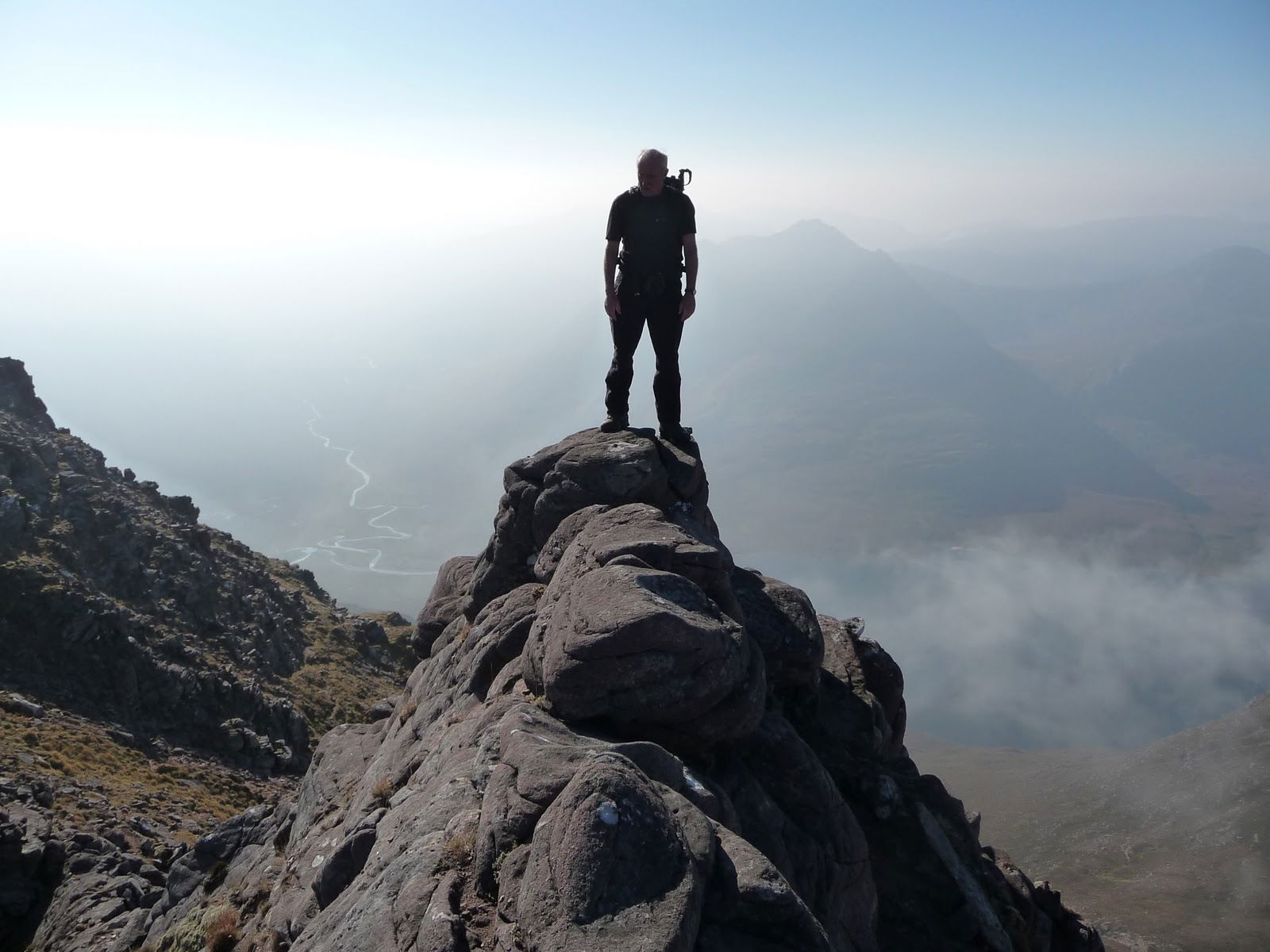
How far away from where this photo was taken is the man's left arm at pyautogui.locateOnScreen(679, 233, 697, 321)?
1823 centimetres

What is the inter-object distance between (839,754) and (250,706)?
33809 millimetres

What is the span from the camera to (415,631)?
2350 cm

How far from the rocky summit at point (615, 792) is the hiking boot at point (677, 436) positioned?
0.58m

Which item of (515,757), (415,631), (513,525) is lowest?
(515,757)

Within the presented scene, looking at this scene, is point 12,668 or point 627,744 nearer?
point 627,744

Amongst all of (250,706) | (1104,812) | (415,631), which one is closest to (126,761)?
(250,706)

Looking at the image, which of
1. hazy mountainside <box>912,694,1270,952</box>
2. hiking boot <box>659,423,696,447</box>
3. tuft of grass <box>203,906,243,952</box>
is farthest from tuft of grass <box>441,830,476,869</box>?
hazy mountainside <box>912,694,1270,952</box>

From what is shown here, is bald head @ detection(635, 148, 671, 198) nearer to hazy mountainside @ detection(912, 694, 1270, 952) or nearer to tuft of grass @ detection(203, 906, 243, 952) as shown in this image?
tuft of grass @ detection(203, 906, 243, 952)

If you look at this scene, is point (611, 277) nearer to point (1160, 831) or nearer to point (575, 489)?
point (575, 489)

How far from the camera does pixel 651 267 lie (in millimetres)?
18297

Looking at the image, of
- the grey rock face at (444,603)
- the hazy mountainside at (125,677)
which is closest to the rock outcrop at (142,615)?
the hazy mountainside at (125,677)

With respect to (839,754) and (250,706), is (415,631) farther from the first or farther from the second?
(250,706)

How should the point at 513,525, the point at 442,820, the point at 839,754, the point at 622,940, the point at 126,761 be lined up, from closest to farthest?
1. the point at 622,940
2. the point at 442,820
3. the point at 839,754
4. the point at 513,525
5. the point at 126,761

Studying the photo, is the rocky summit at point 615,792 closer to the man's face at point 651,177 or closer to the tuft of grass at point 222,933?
the tuft of grass at point 222,933
